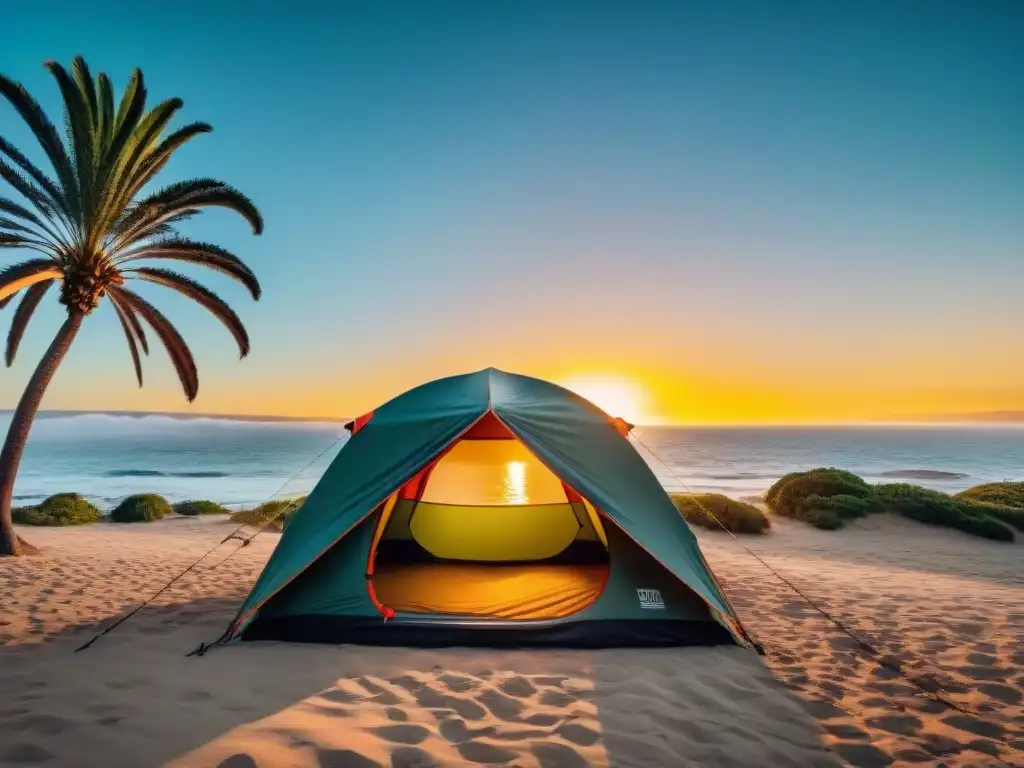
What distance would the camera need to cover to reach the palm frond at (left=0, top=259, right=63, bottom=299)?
8555 mm

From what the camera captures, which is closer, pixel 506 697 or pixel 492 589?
pixel 506 697

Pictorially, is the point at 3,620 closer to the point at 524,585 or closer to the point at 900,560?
the point at 524,585

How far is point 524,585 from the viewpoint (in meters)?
6.12

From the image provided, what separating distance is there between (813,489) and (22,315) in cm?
1779

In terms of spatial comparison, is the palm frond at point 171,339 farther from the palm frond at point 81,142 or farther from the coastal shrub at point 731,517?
the coastal shrub at point 731,517

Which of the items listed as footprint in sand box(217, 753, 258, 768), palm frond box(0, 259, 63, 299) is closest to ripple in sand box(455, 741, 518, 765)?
footprint in sand box(217, 753, 258, 768)

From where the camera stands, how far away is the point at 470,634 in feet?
15.3

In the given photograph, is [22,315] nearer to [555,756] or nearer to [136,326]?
[136,326]

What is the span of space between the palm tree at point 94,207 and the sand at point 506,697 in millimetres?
5058

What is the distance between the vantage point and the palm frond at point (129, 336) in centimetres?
1134

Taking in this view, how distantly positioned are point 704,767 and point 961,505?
13512 millimetres

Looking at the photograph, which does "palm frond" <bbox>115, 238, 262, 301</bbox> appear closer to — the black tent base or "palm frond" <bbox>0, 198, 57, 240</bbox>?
"palm frond" <bbox>0, 198, 57, 240</bbox>

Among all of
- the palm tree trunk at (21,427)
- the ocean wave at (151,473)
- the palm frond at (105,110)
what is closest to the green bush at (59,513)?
the palm tree trunk at (21,427)

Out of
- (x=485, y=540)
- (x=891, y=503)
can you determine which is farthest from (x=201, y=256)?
(x=891, y=503)
